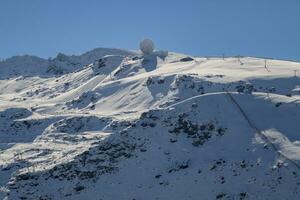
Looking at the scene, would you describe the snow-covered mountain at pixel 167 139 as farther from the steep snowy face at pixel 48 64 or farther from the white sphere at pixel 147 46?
the steep snowy face at pixel 48 64

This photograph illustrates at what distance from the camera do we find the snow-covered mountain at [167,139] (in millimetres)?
52188

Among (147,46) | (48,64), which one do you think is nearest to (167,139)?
(147,46)

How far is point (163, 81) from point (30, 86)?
1672 inches

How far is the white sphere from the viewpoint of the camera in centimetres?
10475

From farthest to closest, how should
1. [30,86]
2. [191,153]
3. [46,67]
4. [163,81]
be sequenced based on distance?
[46,67] → [30,86] → [163,81] → [191,153]

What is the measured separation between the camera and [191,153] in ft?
187

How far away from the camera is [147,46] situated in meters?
105

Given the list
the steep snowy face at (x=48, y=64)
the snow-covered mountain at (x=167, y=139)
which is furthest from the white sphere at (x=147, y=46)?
the steep snowy face at (x=48, y=64)

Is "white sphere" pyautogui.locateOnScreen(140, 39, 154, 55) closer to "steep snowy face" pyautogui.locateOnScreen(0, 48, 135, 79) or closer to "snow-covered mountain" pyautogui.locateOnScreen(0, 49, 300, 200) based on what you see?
"snow-covered mountain" pyautogui.locateOnScreen(0, 49, 300, 200)

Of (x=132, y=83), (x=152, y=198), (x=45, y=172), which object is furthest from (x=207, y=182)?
(x=132, y=83)

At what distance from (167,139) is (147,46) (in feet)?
152

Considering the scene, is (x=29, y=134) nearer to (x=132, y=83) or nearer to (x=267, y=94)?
(x=132, y=83)

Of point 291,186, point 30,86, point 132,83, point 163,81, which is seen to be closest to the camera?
point 291,186

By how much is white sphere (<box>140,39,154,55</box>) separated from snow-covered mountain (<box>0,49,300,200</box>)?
58.1ft
